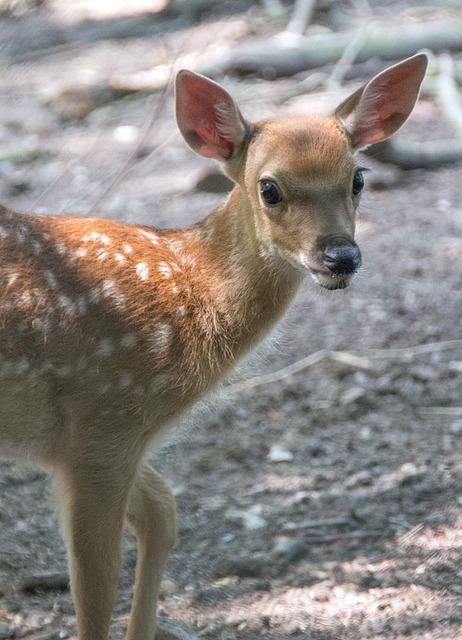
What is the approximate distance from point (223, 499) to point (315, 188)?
1967 millimetres

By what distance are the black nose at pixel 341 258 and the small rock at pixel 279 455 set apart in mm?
2018

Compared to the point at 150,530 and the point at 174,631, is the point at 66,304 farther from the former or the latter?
the point at 174,631

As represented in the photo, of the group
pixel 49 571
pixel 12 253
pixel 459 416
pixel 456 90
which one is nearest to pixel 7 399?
pixel 12 253

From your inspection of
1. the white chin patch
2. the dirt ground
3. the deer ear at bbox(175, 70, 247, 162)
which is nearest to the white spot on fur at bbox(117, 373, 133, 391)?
the dirt ground

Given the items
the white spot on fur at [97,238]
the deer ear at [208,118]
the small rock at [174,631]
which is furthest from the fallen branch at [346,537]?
the deer ear at [208,118]

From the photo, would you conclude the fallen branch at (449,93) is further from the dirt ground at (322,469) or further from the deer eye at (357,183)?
the deer eye at (357,183)

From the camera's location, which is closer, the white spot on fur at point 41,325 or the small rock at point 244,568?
the white spot on fur at point 41,325

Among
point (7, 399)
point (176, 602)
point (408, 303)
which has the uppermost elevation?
point (7, 399)

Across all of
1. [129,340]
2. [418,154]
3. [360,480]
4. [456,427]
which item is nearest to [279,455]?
[360,480]

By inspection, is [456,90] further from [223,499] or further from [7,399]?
[7,399]

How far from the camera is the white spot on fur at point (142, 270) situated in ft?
15.0

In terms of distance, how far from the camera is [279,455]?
5.95 metres

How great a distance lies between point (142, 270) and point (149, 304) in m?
0.17

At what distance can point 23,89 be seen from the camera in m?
11.7
